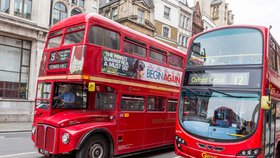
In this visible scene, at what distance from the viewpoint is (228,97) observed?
6.54m

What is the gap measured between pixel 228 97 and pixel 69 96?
477cm

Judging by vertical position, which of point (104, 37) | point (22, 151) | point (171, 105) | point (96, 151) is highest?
point (104, 37)

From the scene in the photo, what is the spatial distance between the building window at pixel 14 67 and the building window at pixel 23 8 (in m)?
1.96

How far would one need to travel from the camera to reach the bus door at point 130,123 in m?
8.37

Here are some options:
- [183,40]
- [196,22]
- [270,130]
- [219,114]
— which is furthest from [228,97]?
[196,22]

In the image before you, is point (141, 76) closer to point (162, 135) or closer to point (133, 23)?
point (162, 135)

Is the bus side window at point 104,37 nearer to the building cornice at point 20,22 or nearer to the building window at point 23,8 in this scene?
the building cornice at point 20,22

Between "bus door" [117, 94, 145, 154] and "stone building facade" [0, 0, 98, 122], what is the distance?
40.6ft

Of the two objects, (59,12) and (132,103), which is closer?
(132,103)

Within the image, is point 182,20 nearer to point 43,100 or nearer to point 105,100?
point 105,100

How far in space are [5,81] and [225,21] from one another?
53.9 meters

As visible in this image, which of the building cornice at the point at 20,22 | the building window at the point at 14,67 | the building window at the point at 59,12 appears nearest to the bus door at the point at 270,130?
the building window at the point at 14,67

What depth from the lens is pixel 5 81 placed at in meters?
19.0

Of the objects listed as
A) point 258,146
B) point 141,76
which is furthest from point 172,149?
point 258,146
